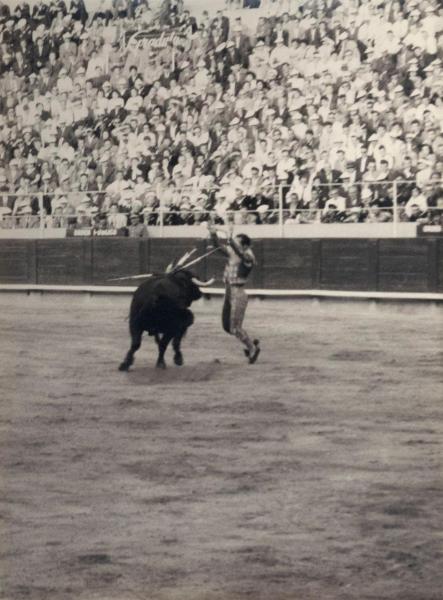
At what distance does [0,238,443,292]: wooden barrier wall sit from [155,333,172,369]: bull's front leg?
2921mm

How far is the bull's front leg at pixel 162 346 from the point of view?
5.91 meters

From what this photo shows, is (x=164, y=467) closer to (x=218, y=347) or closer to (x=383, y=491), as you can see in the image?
(x=383, y=491)

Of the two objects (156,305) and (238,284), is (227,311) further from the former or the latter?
(156,305)

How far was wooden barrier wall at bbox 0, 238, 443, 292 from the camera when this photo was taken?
29.1 ft

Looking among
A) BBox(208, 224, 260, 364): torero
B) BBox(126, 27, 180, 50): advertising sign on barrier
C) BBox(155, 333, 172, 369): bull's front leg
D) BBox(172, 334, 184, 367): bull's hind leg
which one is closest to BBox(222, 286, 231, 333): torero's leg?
BBox(208, 224, 260, 364): torero

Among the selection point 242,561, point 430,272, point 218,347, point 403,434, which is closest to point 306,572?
point 242,561

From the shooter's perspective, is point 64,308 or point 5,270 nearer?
point 64,308

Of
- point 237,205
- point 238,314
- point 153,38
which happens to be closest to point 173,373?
point 238,314

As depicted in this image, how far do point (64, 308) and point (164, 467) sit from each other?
584 cm

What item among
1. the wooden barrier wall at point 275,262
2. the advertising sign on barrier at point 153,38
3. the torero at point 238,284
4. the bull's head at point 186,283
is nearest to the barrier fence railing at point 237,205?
the wooden barrier wall at point 275,262

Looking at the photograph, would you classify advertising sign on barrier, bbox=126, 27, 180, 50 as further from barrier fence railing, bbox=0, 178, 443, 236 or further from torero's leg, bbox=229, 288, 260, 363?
torero's leg, bbox=229, 288, 260, 363

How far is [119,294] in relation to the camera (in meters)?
10.6

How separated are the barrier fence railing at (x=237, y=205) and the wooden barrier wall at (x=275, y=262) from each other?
27cm

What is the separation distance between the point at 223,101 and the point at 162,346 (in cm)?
113
